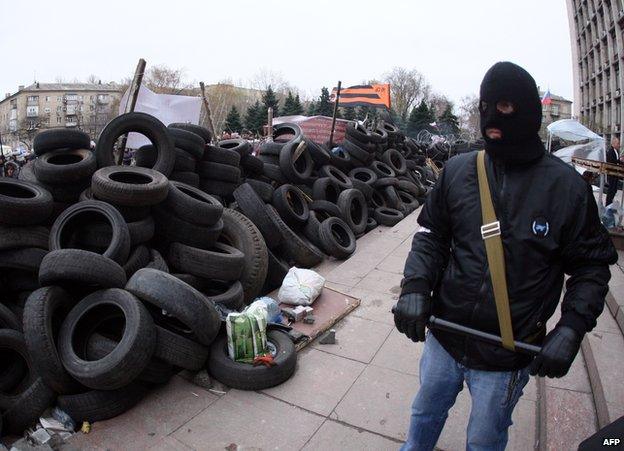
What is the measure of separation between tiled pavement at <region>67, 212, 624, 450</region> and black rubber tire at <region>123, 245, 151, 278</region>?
118 cm

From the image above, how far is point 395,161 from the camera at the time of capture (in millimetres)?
13125

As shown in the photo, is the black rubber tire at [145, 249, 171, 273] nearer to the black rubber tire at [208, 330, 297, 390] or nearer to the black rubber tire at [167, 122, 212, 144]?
the black rubber tire at [208, 330, 297, 390]

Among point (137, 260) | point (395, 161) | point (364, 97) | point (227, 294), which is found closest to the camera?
point (137, 260)

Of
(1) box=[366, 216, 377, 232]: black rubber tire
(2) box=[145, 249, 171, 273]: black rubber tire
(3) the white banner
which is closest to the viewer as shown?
(2) box=[145, 249, 171, 273]: black rubber tire

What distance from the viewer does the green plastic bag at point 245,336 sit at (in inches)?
149

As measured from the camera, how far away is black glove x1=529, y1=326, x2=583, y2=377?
66.1 inches

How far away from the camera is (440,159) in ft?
70.9

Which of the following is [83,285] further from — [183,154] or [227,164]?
→ [227,164]

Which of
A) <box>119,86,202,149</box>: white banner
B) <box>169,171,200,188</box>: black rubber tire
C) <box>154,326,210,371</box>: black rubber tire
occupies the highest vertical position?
<box>119,86,202,149</box>: white banner

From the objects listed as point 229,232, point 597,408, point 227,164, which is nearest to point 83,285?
point 229,232

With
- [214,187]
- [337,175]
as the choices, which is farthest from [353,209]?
[214,187]

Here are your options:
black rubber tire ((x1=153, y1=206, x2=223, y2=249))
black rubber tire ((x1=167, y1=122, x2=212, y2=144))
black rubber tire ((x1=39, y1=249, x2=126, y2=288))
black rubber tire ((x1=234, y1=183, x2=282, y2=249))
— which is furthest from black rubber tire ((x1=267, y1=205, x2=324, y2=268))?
black rubber tire ((x1=39, y1=249, x2=126, y2=288))

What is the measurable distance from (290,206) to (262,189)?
1.91 ft

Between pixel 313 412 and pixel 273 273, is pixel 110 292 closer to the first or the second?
pixel 313 412
